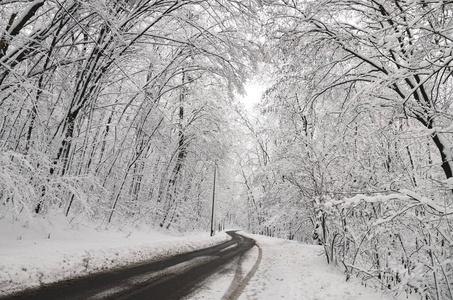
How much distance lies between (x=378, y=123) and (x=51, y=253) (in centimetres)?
875

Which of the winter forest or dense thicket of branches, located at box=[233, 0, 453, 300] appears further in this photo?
the winter forest

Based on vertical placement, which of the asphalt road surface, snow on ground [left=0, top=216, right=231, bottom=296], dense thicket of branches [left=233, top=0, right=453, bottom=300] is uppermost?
dense thicket of branches [left=233, top=0, right=453, bottom=300]

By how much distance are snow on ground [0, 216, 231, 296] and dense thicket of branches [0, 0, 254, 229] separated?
0.63 metres

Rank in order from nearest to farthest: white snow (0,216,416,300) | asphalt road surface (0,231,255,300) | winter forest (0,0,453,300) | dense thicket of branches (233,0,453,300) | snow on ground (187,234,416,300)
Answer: dense thicket of branches (233,0,453,300) < winter forest (0,0,453,300) < asphalt road surface (0,231,255,300) < white snow (0,216,416,300) < snow on ground (187,234,416,300)

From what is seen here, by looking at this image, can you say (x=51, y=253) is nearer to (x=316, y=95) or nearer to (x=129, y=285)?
(x=129, y=285)

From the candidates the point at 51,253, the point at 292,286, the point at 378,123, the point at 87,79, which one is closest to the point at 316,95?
the point at 378,123

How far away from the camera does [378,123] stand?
6.84 meters

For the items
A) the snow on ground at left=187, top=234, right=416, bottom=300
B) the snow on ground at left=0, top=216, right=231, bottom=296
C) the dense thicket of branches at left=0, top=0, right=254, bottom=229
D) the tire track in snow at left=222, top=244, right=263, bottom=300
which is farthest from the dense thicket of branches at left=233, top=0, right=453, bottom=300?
the snow on ground at left=0, top=216, right=231, bottom=296

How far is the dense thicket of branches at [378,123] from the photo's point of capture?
3613 millimetres

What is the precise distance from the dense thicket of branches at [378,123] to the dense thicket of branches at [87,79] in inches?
66.7

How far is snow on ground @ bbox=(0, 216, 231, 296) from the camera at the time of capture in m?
4.34

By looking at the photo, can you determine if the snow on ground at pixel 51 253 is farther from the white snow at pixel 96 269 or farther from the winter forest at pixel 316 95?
the winter forest at pixel 316 95

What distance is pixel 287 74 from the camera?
5996 mm

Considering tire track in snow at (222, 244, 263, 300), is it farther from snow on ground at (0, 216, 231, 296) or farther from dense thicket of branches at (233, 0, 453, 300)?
snow on ground at (0, 216, 231, 296)
